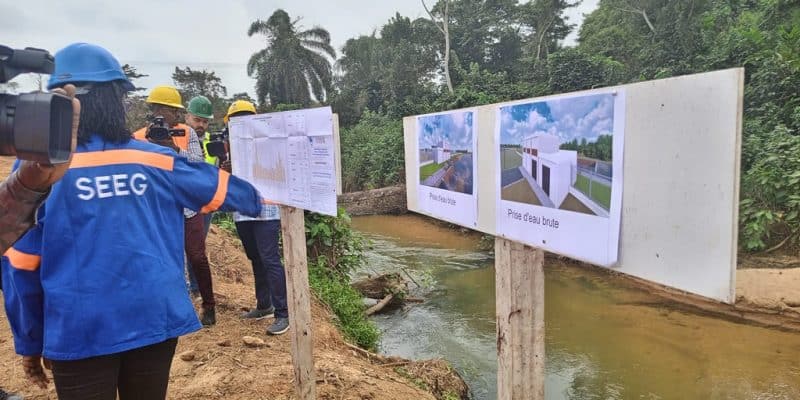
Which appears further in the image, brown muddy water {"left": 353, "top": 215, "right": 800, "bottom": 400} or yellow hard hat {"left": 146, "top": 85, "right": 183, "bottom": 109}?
brown muddy water {"left": 353, "top": 215, "right": 800, "bottom": 400}

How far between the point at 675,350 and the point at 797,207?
4002mm

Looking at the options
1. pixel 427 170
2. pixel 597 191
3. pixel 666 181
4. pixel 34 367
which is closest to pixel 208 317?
pixel 34 367

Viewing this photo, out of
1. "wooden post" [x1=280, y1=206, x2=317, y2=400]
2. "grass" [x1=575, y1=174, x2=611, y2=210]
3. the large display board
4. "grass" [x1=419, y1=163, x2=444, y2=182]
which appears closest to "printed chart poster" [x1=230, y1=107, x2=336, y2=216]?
"wooden post" [x1=280, y1=206, x2=317, y2=400]

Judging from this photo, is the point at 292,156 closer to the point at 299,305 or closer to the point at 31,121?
the point at 299,305

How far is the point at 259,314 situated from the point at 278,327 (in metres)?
0.32

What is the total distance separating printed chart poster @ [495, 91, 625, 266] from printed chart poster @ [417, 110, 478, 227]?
0.25 metres

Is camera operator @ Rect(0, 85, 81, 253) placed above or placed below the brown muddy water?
above

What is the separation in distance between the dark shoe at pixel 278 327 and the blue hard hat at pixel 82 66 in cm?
244

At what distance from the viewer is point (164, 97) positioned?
3494 mm

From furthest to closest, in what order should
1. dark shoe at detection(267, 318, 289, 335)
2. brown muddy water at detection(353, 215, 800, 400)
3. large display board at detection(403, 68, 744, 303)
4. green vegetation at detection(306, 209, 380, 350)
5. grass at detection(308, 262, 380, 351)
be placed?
brown muddy water at detection(353, 215, 800, 400) → green vegetation at detection(306, 209, 380, 350) → grass at detection(308, 262, 380, 351) → dark shoe at detection(267, 318, 289, 335) → large display board at detection(403, 68, 744, 303)

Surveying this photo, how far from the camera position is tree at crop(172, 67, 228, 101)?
86.1 ft

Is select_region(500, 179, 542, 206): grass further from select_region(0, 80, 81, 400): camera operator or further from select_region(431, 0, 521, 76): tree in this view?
select_region(431, 0, 521, 76): tree

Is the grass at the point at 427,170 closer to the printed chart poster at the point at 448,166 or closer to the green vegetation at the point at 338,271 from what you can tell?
the printed chart poster at the point at 448,166

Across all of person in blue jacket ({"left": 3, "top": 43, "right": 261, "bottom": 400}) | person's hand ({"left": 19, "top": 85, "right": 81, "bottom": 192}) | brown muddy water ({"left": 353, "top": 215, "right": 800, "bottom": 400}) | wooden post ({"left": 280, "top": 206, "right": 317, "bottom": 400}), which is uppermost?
person's hand ({"left": 19, "top": 85, "right": 81, "bottom": 192})
